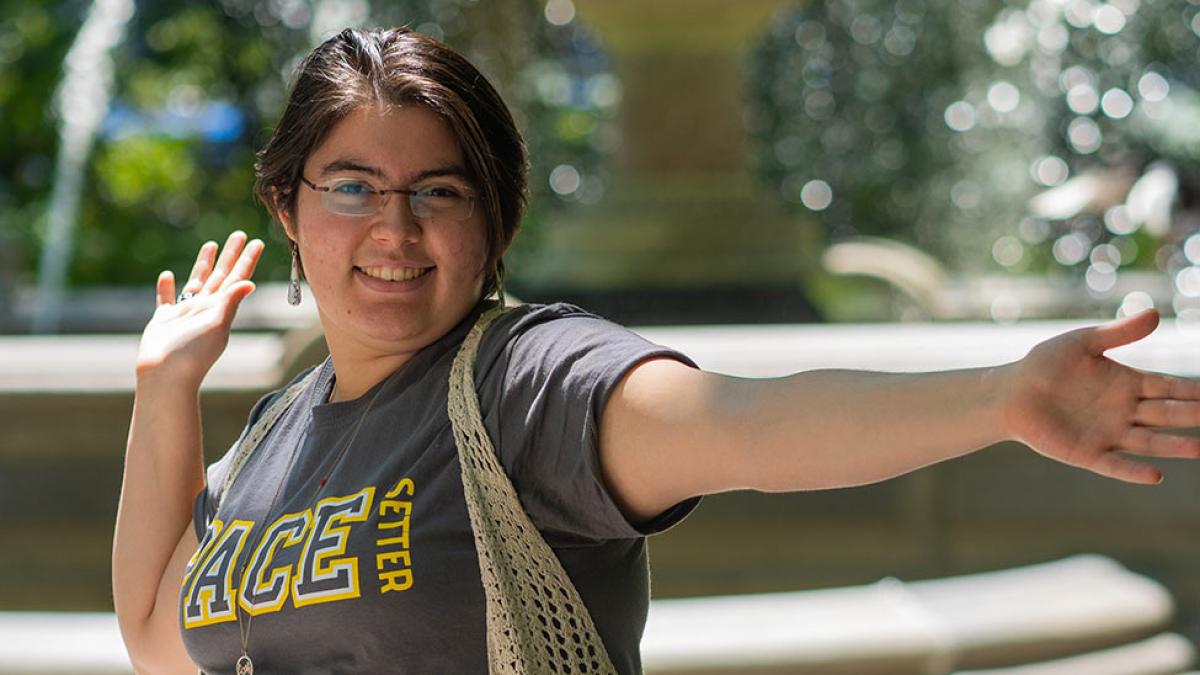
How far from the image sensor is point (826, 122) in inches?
674

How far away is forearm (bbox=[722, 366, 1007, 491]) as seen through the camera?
1278mm

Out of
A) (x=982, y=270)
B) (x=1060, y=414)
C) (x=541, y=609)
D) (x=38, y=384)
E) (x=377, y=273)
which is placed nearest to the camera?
(x=1060, y=414)

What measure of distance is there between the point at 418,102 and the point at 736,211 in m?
5.97

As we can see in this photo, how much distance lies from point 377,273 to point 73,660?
6.26 ft

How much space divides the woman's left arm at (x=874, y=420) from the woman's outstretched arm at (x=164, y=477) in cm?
78

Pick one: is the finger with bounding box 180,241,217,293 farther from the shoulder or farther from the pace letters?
the shoulder

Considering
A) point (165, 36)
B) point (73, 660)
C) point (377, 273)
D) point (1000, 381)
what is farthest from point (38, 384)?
point (165, 36)

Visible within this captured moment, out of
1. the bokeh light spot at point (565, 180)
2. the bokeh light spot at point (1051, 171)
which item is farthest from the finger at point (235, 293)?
the bokeh light spot at point (1051, 171)

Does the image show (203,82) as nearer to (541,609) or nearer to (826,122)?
(826,122)

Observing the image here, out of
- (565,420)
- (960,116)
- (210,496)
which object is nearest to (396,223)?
(565,420)

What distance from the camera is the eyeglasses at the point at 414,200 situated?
5.51 ft

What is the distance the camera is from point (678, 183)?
305 inches

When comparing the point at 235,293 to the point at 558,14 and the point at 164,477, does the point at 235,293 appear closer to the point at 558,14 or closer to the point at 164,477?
the point at 164,477

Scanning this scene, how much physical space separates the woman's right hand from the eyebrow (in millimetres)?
422
